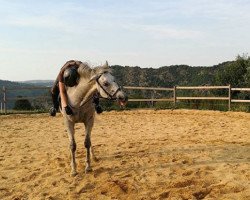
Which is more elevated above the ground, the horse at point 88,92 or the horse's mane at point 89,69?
the horse's mane at point 89,69

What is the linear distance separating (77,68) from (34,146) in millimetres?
4243

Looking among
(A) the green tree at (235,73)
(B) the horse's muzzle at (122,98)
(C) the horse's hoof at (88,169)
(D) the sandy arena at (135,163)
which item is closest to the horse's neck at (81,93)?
(B) the horse's muzzle at (122,98)

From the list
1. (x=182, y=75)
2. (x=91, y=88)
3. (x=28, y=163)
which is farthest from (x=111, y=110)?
(x=182, y=75)

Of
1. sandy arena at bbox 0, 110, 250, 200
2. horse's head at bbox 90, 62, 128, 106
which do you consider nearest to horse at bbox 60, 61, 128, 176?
horse's head at bbox 90, 62, 128, 106

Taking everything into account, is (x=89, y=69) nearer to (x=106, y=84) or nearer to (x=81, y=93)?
(x=81, y=93)

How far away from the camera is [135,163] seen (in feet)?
24.9

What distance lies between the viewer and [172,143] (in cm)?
980

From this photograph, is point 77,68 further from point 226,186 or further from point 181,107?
point 181,107

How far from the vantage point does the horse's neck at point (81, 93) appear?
6.64m

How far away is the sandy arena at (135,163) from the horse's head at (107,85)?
4.84 feet

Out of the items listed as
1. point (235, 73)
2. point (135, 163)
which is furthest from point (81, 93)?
point (235, 73)

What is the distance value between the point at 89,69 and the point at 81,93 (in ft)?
1.55

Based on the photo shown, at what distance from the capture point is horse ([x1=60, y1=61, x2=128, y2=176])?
6.00m

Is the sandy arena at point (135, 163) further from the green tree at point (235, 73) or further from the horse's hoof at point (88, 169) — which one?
the green tree at point (235, 73)
